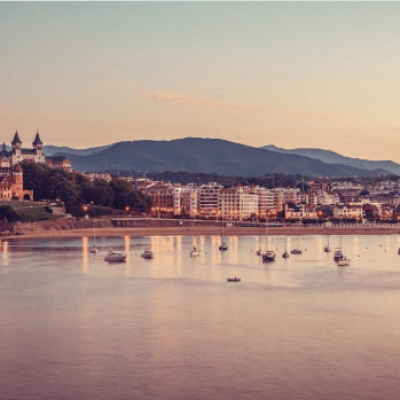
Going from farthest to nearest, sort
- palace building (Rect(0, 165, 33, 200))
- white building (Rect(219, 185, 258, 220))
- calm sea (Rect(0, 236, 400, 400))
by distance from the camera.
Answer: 1. white building (Rect(219, 185, 258, 220))
2. palace building (Rect(0, 165, 33, 200))
3. calm sea (Rect(0, 236, 400, 400))

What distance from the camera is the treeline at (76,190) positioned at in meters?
128

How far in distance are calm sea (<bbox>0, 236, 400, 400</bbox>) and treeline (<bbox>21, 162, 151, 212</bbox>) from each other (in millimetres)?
71546

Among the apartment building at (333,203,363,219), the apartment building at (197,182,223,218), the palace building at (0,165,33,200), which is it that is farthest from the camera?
the apartment building at (333,203,363,219)

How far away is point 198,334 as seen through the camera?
31.2 meters

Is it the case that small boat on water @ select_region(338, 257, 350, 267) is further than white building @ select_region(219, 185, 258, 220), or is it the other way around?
white building @ select_region(219, 185, 258, 220)

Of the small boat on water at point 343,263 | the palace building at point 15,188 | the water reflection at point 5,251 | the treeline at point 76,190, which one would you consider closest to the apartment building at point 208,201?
the treeline at point 76,190

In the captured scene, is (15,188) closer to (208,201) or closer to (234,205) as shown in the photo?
(208,201)

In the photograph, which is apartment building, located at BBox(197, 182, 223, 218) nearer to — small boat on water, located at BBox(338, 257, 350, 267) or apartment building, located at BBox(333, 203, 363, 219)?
apartment building, located at BBox(333, 203, 363, 219)

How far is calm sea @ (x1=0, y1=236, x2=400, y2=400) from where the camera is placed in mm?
23781

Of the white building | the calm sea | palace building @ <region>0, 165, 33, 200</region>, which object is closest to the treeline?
palace building @ <region>0, 165, 33, 200</region>

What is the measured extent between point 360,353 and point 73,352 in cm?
1057

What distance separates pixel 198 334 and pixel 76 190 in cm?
10010

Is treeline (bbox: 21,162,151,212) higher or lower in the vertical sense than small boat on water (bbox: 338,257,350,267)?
higher

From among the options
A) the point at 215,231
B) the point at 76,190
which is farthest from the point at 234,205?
the point at 76,190
